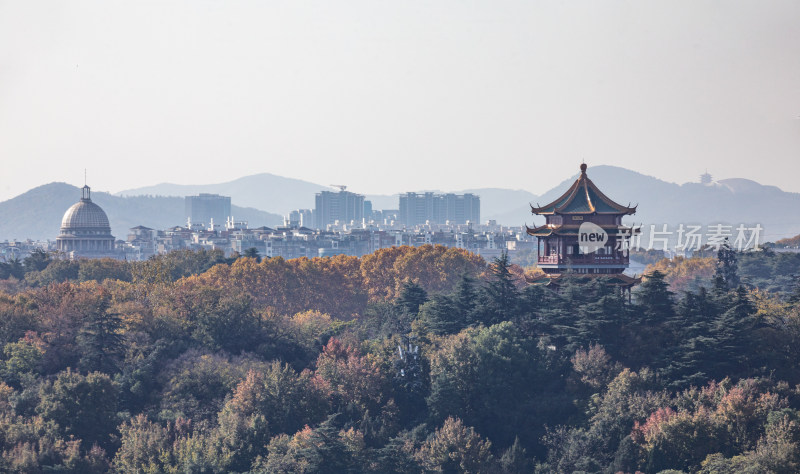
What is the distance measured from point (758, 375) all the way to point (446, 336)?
14479 mm

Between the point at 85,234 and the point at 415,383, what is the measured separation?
381 feet

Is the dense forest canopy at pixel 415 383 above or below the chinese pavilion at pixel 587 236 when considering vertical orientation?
below

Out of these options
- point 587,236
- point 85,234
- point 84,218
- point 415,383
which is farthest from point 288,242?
point 415,383

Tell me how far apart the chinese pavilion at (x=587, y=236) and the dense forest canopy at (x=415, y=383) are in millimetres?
1434

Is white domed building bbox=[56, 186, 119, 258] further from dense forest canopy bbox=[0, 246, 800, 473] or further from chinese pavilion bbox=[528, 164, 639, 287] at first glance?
chinese pavilion bbox=[528, 164, 639, 287]

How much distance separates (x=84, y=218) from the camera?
157125 millimetres

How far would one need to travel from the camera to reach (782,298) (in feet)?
237

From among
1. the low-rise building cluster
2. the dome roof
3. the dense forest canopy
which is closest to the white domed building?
the dome roof

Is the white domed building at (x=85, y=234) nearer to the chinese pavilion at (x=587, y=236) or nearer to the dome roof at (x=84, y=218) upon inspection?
the dome roof at (x=84, y=218)

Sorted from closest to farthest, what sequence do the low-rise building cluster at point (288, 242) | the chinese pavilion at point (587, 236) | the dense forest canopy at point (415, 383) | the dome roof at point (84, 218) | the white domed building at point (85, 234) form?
1. the dense forest canopy at point (415, 383)
2. the chinese pavilion at point (587, 236)
3. the white domed building at point (85, 234)
4. the dome roof at point (84, 218)
5. the low-rise building cluster at point (288, 242)

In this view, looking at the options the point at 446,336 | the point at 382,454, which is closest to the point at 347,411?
the point at 382,454

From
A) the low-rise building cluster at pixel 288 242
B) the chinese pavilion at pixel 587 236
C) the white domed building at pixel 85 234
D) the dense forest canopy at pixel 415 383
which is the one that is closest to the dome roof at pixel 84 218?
the white domed building at pixel 85 234

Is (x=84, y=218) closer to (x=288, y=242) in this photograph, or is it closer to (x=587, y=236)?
(x=288, y=242)

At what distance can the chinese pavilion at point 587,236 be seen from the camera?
54188 mm
